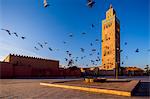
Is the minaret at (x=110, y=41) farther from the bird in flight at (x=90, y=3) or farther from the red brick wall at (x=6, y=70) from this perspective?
the bird in flight at (x=90, y=3)

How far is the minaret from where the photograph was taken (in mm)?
76550

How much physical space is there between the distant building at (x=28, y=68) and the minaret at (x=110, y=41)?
91.2 feet

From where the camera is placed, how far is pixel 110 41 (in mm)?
78688

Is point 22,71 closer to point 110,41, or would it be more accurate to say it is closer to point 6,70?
point 6,70

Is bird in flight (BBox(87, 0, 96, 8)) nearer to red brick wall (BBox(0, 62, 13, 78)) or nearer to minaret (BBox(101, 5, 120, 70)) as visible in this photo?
red brick wall (BBox(0, 62, 13, 78))

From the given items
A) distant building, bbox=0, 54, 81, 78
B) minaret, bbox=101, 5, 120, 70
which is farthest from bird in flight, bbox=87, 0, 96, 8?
minaret, bbox=101, 5, 120, 70

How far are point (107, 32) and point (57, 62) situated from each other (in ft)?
119

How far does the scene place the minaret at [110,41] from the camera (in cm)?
7655

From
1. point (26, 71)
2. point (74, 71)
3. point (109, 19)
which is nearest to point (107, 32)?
point (109, 19)

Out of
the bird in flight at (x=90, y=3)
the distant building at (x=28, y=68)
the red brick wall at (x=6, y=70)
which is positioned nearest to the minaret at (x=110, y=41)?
the distant building at (x=28, y=68)

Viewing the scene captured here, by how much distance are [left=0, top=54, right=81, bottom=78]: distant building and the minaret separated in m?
27.8

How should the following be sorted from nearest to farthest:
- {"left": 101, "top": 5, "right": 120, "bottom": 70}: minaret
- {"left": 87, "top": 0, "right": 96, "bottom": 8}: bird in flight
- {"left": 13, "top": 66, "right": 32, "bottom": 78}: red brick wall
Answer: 1. {"left": 87, "top": 0, "right": 96, "bottom": 8}: bird in flight
2. {"left": 13, "top": 66, "right": 32, "bottom": 78}: red brick wall
3. {"left": 101, "top": 5, "right": 120, "bottom": 70}: minaret

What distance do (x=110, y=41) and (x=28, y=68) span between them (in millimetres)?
46002

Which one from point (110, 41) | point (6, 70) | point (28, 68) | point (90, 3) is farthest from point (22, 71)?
point (110, 41)
